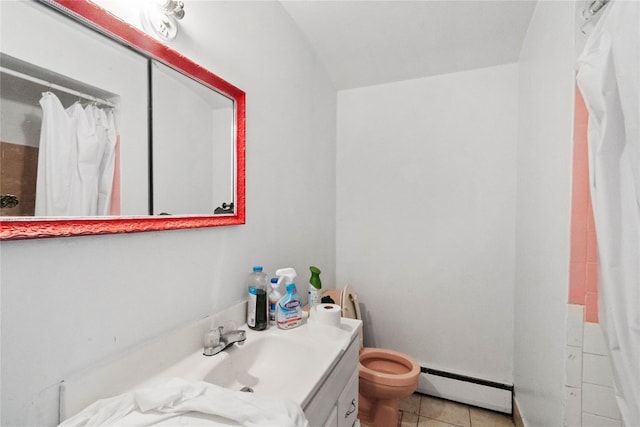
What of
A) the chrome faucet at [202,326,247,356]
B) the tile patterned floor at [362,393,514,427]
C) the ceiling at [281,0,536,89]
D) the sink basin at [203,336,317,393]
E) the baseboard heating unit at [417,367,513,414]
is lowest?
the tile patterned floor at [362,393,514,427]

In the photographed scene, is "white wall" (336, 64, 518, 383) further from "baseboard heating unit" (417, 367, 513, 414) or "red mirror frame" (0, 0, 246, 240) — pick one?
"red mirror frame" (0, 0, 246, 240)

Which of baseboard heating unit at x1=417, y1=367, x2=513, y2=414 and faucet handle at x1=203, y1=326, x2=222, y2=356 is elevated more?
faucet handle at x1=203, y1=326, x2=222, y2=356

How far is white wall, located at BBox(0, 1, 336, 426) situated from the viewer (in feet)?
1.78

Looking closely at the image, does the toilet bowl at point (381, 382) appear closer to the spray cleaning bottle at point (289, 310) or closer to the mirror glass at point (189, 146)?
the spray cleaning bottle at point (289, 310)

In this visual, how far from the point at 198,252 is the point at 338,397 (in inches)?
27.2

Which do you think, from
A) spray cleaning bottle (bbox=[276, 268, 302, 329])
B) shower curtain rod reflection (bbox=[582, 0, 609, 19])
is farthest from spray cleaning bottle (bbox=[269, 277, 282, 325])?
shower curtain rod reflection (bbox=[582, 0, 609, 19])

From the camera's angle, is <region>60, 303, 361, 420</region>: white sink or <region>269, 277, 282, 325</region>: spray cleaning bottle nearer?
<region>60, 303, 361, 420</region>: white sink

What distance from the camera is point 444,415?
1.72 meters

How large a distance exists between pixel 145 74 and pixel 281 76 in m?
0.77

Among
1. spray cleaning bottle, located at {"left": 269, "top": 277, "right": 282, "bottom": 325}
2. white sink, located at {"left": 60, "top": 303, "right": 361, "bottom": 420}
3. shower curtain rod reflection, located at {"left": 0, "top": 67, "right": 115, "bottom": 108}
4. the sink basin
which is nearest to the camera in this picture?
shower curtain rod reflection, located at {"left": 0, "top": 67, "right": 115, "bottom": 108}

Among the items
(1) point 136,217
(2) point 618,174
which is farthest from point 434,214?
(1) point 136,217

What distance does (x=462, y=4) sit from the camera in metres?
1.33

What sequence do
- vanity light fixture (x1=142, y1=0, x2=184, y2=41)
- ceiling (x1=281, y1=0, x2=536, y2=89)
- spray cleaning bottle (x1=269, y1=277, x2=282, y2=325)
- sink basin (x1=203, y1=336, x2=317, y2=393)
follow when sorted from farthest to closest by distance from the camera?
1. ceiling (x1=281, y1=0, x2=536, y2=89)
2. spray cleaning bottle (x1=269, y1=277, x2=282, y2=325)
3. sink basin (x1=203, y1=336, x2=317, y2=393)
4. vanity light fixture (x1=142, y1=0, x2=184, y2=41)

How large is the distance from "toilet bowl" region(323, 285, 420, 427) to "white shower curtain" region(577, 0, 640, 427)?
88 centimetres
